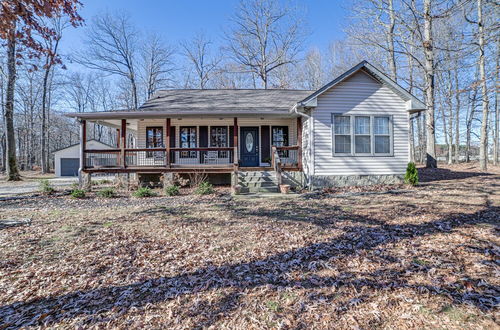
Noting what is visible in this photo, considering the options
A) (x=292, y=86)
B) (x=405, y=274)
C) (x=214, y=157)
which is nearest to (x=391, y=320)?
(x=405, y=274)

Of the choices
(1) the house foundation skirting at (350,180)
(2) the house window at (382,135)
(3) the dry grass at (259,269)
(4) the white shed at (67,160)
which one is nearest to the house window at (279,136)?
(1) the house foundation skirting at (350,180)

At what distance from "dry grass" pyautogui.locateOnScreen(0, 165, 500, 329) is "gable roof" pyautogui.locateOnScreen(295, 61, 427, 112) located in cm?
518

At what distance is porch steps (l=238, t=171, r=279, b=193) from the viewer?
392 inches

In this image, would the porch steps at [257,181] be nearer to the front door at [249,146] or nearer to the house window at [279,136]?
the front door at [249,146]

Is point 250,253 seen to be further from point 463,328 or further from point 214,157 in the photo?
point 214,157

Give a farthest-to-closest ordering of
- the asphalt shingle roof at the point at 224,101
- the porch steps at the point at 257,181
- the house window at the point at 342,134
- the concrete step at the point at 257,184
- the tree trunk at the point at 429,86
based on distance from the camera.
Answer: the tree trunk at the point at 429,86, the asphalt shingle roof at the point at 224,101, the house window at the point at 342,134, the concrete step at the point at 257,184, the porch steps at the point at 257,181

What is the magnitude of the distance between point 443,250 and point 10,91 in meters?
23.0

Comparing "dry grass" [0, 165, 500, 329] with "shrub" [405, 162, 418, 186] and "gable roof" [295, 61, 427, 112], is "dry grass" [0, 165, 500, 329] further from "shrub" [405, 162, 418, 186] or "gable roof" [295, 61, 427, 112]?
"gable roof" [295, 61, 427, 112]

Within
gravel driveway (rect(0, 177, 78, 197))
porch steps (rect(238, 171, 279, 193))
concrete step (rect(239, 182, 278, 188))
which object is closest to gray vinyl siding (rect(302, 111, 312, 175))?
porch steps (rect(238, 171, 279, 193))

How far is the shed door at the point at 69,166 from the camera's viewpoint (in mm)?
23094

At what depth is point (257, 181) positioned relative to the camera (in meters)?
10.3

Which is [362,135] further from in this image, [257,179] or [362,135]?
[257,179]

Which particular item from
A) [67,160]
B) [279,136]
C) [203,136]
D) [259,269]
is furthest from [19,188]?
[259,269]

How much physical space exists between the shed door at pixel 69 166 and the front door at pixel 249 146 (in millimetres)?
18374
